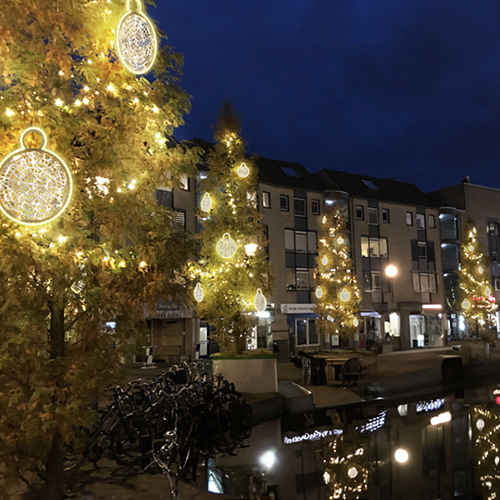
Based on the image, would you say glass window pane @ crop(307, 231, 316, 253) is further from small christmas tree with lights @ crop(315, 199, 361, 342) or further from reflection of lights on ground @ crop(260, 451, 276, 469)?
reflection of lights on ground @ crop(260, 451, 276, 469)

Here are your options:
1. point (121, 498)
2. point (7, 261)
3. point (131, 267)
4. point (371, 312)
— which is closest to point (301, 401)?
point (121, 498)

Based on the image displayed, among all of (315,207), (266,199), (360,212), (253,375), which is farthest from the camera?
(360,212)

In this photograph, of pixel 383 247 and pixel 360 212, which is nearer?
pixel 360 212

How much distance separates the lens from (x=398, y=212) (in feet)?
135

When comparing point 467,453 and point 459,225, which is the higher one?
point 459,225

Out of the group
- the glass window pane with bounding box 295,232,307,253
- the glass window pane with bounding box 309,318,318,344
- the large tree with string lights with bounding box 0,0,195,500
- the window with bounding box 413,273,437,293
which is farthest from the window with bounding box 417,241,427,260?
the large tree with string lights with bounding box 0,0,195,500

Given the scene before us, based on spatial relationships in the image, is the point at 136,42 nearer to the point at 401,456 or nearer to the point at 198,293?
the point at 401,456

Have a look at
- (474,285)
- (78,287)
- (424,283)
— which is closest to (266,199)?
(474,285)

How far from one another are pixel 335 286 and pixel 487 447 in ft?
57.6

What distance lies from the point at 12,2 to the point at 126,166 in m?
1.99

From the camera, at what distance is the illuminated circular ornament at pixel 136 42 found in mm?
5566

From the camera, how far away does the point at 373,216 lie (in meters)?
39.6

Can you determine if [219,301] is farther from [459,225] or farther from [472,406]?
[459,225]

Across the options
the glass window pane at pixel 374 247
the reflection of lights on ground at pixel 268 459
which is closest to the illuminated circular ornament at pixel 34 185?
the reflection of lights on ground at pixel 268 459
